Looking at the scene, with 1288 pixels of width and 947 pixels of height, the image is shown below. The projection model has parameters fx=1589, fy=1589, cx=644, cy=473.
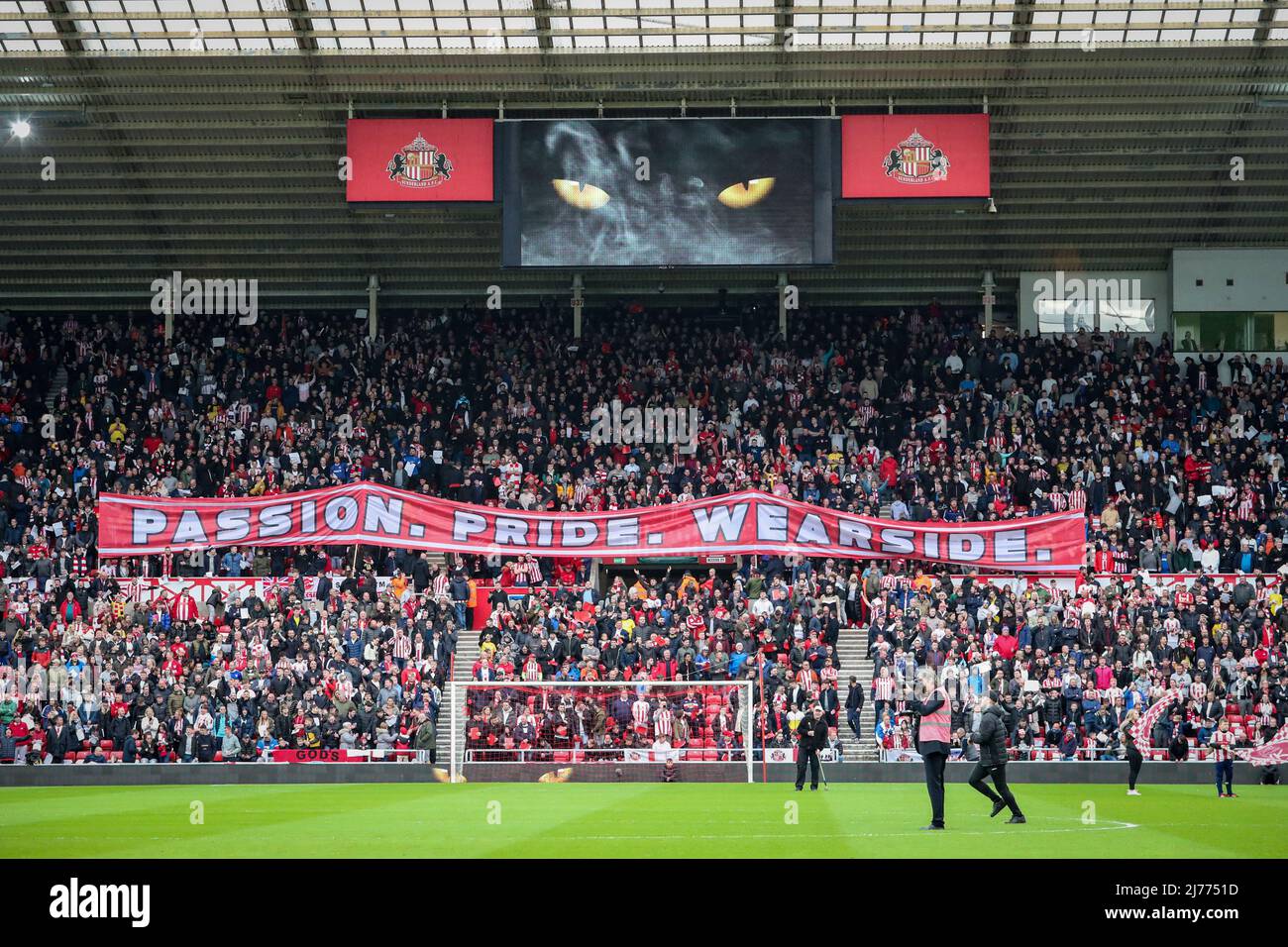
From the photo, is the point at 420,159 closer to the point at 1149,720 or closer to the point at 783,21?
the point at 783,21

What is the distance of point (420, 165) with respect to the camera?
1786 inches

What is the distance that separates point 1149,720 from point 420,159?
82.1 ft

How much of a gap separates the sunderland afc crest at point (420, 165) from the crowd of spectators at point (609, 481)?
720 centimetres

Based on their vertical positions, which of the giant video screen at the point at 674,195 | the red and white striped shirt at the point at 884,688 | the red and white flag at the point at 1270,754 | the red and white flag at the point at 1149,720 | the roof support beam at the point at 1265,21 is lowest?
the red and white flag at the point at 1270,754

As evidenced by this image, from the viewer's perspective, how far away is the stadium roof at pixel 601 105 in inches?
1677

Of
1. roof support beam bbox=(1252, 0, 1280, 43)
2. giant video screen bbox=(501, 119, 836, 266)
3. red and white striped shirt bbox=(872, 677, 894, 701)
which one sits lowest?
red and white striped shirt bbox=(872, 677, 894, 701)

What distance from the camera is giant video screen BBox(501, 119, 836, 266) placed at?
4400 cm

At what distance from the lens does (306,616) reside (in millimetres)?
39625

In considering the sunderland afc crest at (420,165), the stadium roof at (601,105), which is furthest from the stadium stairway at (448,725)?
the stadium roof at (601,105)

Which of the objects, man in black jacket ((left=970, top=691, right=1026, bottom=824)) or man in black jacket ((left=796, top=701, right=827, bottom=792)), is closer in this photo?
man in black jacket ((left=970, top=691, right=1026, bottom=824))

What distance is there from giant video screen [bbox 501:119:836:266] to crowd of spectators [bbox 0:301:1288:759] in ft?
19.8

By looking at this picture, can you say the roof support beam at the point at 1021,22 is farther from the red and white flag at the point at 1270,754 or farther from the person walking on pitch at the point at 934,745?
the person walking on pitch at the point at 934,745

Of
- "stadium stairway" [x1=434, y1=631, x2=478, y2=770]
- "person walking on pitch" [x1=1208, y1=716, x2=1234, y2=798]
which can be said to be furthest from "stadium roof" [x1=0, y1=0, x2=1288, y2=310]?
"person walking on pitch" [x1=1208, y1=716, x2=1234, y2=798]

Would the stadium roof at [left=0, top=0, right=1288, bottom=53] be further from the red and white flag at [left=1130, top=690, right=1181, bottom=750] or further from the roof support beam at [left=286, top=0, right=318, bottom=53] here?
the red and white flag at [left=1130, top=690, right=1181, bottom=750]
